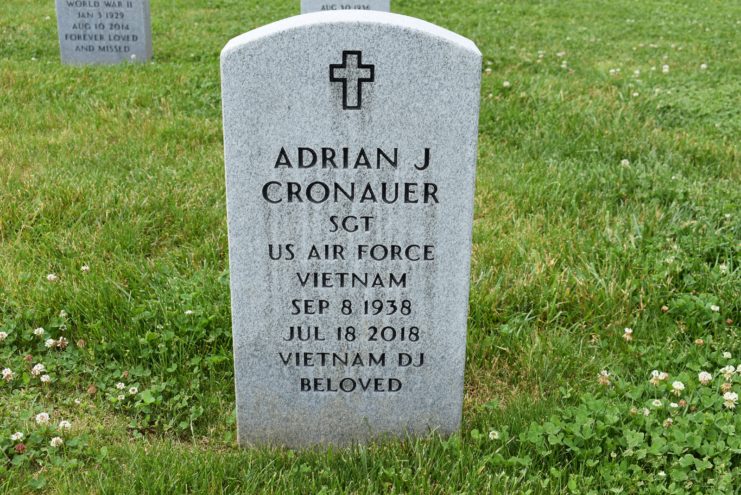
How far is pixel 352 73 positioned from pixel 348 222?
470 millimetres

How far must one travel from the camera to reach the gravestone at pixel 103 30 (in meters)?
7.88

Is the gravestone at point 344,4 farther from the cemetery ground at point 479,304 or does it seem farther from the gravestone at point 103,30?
the cemetery ground at point 479,304

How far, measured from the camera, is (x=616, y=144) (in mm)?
5273

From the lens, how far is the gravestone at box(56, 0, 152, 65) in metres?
7.88

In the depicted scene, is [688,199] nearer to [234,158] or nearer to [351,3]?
[234,158]

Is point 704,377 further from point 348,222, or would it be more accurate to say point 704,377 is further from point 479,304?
point 348,222

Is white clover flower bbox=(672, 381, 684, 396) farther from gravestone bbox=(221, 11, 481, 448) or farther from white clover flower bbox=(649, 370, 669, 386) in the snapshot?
gravestone bbox=(221, 11, 481, 448)

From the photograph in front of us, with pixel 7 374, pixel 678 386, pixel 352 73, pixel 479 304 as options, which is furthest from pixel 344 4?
pixel 678 386

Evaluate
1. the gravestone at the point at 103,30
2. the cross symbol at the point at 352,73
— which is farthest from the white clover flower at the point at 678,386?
the gravestone at the point at 103,30

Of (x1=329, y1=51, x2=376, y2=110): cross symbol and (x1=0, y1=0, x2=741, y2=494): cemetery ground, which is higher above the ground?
(x1=329, y1=51, x2=376, y2=110): cross symbol

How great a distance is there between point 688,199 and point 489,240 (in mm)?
1191

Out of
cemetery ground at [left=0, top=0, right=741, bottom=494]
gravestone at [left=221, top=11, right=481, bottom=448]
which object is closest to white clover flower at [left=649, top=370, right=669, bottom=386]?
cemetery ground at [left=0, top=0, right=741, bottom=494]

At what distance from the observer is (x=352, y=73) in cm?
233

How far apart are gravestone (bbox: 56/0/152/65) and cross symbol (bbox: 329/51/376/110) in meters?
6.12
